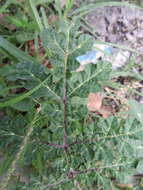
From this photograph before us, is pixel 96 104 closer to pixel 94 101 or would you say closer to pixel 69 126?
pixel 94 101

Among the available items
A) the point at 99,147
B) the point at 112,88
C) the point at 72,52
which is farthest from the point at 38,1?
the point at 99,147

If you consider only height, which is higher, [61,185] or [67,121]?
[67,121]

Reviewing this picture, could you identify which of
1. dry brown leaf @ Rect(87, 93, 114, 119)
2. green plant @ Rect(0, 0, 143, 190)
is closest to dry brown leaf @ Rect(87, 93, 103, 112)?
dry brown leaf @ Rect(87, 93, 114, 119)

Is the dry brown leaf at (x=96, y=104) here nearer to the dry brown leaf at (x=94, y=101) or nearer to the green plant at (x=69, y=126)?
the dry brown leaf at (x=94, y=101)

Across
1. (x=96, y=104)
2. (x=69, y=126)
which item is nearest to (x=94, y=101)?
(x=96, y=104)

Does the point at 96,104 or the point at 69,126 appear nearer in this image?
the point at 69,126

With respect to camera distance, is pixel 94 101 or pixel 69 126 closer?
pixel 69 126

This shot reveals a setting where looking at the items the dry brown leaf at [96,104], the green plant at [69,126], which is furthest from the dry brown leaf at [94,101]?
the green plant at [69,126]

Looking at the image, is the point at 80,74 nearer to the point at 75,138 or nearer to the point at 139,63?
the point at 75,138
